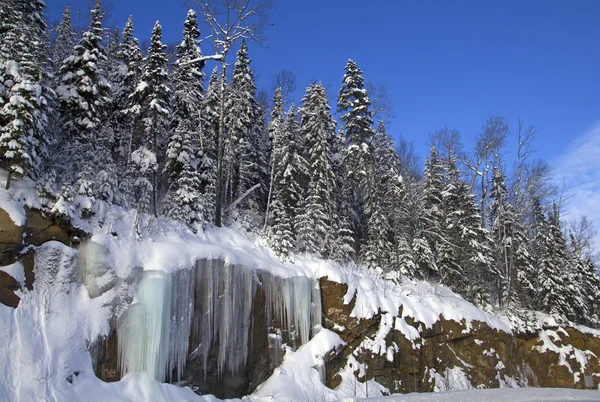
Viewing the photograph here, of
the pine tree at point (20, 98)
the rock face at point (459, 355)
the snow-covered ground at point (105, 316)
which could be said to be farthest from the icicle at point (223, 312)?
the pine tree at point (20, 98)

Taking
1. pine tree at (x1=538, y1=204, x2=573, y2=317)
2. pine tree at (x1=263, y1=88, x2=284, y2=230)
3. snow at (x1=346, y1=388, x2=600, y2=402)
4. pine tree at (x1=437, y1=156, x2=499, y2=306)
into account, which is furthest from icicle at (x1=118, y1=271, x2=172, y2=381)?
pine tree at (x1=538, y1=204, x2=573, y2=317)

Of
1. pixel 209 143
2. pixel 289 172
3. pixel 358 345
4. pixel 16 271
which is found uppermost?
pixel 209 143

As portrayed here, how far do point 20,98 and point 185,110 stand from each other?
10316mm

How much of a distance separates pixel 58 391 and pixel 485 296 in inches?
807

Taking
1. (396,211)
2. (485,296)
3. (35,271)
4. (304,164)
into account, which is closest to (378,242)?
(396,211)

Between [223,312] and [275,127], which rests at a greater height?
[275,127]

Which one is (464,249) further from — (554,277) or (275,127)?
(275,127)

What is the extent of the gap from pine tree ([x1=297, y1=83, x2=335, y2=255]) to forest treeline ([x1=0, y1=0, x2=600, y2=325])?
0.28ft

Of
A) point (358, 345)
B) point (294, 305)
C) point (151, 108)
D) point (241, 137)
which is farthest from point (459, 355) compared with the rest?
point (151, 108)

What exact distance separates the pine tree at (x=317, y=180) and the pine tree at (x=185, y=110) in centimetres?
491

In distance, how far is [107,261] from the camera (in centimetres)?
917

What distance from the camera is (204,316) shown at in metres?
10.5

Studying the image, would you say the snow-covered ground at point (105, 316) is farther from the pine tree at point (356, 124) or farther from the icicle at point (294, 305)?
the pine tree at point (356, 124)

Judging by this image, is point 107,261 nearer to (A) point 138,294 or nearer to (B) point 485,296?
(A) point 138,294
